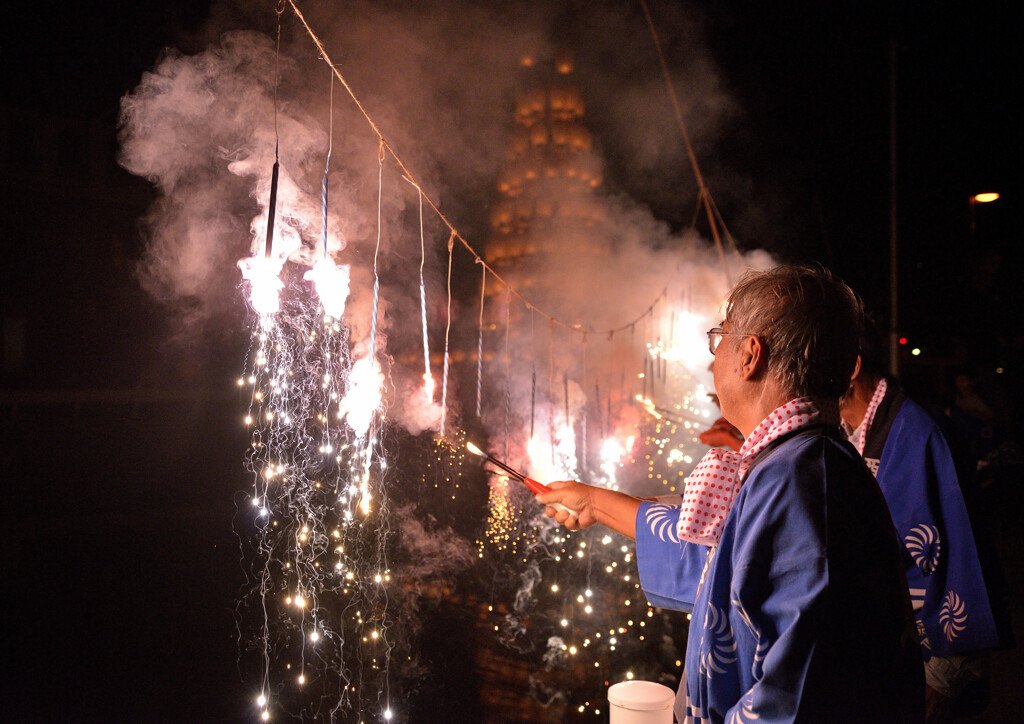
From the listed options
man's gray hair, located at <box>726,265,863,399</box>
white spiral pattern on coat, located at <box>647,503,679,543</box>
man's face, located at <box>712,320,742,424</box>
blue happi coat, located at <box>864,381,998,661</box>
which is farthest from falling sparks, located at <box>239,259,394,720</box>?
blue happi coat, located at <box>864,381,998,661</box>

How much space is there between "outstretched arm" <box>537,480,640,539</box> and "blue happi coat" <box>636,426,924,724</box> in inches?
28.9

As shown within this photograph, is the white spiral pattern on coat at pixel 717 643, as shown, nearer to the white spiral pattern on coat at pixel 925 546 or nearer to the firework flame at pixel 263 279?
the white spiral pattern on coat at pixel 925 546

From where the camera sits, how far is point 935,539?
201 centimetres

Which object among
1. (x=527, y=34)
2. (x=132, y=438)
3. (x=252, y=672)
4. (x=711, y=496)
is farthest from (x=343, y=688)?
(x=132, y=438)

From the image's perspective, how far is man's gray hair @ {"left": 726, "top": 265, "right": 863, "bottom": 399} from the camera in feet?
4.01

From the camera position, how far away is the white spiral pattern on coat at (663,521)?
171 centimetres

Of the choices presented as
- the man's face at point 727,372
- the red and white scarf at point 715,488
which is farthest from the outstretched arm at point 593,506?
the man's face at point 727,372

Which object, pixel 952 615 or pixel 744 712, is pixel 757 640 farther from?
pixel 952 615

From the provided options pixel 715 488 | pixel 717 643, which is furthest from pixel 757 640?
pixel 715 488

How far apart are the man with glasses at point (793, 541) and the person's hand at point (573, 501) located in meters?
0.73

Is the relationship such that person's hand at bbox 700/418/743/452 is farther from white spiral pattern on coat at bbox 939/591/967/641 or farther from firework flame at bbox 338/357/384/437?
firework flame at bbox 338/357/384/437

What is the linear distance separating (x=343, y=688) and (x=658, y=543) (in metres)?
2.94

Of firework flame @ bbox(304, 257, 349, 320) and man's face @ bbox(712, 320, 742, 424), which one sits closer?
man's face @ bbox(712, 320, 742, 424)

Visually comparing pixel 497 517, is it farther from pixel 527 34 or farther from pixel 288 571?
pixel 527 34
